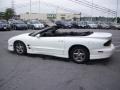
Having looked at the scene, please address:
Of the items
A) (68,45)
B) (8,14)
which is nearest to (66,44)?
(68,45)

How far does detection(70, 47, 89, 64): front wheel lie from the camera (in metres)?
6.56

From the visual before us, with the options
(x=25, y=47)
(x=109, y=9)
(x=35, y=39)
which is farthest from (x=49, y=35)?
(x=109, y=9)

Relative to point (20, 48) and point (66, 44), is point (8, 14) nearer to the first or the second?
point (20, 48)

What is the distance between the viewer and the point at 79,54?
666 centimetres

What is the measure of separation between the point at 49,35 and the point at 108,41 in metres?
2.38

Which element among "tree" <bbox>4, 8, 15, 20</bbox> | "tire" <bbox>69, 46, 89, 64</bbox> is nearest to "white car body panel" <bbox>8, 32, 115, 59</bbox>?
"tire" <bbox>69, 46, 89, 64</bbox>

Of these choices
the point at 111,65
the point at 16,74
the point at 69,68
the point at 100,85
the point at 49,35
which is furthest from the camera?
the point at 49,35

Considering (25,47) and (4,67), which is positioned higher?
(25,47)

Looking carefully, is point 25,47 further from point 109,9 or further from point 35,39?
point 109,9

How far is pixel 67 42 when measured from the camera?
6770 mm

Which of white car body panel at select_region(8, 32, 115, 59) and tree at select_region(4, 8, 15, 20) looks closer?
white car body panel at select_region(8, 32, 115, 59)

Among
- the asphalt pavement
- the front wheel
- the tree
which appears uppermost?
the tree

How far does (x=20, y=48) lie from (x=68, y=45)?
2417 millimetres

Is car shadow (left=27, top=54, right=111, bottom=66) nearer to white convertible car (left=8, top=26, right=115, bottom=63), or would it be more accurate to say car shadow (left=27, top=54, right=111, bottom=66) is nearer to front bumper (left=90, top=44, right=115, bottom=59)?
white convertible car (left=8, top=26, right=115, bottom=63)
